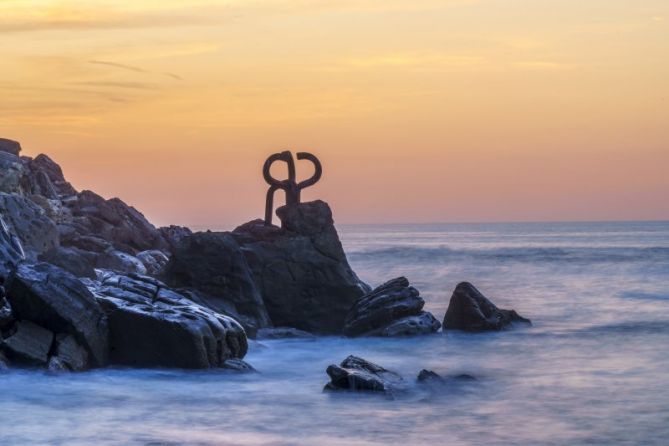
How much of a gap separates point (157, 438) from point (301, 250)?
11487 millimetres

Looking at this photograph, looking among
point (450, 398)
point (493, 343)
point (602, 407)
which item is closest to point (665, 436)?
point (602, 407)

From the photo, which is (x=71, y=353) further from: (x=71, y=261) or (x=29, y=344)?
(x=71, y=261)

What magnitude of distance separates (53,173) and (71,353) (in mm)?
25591

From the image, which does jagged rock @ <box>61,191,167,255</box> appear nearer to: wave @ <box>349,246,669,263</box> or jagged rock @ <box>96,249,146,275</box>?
jagged rock @ <box>96,249,146,275</box>

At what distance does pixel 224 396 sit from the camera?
53.9 ft

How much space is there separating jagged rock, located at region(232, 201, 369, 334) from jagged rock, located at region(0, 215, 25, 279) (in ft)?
21.1

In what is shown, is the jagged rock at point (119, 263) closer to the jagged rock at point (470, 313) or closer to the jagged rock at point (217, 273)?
the jagged rock at point (217, 273)

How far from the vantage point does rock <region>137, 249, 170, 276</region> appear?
28930 millimetres

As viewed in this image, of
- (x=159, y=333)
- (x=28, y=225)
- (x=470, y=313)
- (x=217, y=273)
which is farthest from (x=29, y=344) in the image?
(x=470, y=313)

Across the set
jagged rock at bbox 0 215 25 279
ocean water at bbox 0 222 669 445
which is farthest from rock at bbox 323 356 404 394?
jagged rock at bbox 0 215 25 279

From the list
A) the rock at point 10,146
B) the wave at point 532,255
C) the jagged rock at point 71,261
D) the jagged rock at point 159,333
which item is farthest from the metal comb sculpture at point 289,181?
the wave at point 532,255

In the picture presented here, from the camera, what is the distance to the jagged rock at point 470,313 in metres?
24.8

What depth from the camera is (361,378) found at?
16562mm

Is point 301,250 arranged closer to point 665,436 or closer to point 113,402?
point 113,402
